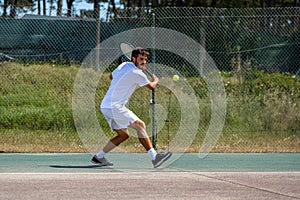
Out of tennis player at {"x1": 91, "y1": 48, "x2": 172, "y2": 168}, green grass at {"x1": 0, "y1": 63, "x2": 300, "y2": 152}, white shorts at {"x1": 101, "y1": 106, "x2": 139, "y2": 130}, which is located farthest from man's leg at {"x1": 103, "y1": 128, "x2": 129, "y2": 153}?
green grass at {"x1": 0, "y1": 63, "x2": 300, "y2": 152}

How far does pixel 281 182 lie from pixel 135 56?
2.93m

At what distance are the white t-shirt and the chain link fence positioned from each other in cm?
345

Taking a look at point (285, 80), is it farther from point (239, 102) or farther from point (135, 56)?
point (135, 56)

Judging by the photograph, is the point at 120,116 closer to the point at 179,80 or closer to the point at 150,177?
the point at 150,177

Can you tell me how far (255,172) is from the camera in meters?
11.9

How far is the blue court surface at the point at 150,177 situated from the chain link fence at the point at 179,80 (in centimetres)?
159

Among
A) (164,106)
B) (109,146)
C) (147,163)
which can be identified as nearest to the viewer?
(109,146)

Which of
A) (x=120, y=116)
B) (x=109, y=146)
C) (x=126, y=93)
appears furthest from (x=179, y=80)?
(x=120, y=116)

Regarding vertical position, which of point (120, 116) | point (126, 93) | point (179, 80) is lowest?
point (179, 80)

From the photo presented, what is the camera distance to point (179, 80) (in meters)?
16.3

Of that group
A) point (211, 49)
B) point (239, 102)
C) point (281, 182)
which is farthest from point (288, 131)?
point (281, 182)

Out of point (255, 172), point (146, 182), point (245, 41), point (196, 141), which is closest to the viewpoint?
point (146, 182)

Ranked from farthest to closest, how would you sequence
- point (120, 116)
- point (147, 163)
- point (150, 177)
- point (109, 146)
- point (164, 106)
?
point (164, 106) < point (147, 163) < point (109, 146) < point (120, 116) < point (150, 177)

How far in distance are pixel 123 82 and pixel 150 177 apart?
160 centimetres
